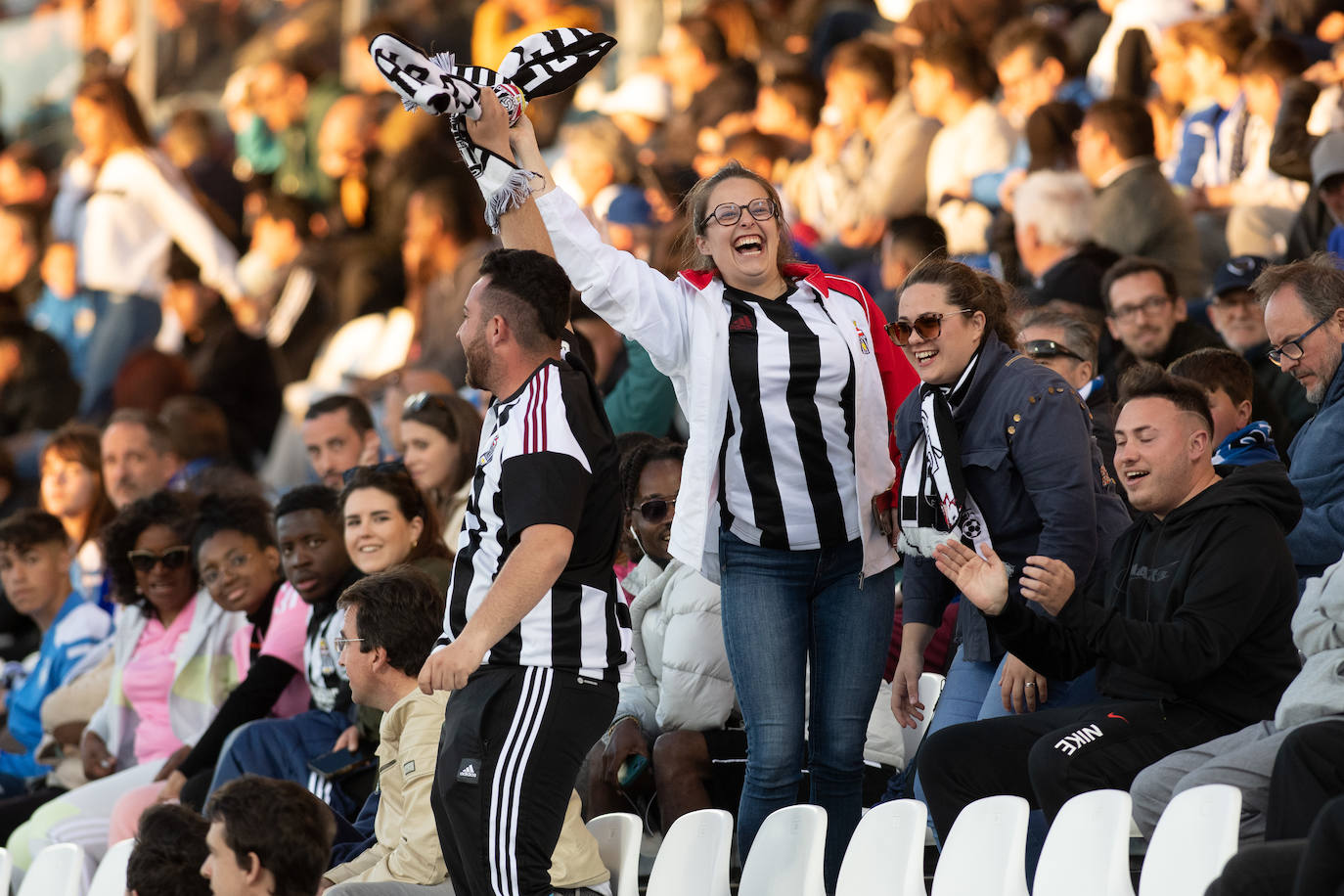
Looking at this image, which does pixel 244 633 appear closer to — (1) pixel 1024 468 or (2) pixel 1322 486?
(1) pixel 1024 468

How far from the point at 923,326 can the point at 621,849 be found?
145 cm

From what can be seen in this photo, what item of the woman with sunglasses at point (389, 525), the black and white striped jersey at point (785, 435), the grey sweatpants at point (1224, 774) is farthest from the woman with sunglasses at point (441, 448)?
the grey sweatpants at point (1224, 774)

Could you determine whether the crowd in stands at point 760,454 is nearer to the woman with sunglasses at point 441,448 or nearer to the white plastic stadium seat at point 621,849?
the woman with sunglasses at point 441,448

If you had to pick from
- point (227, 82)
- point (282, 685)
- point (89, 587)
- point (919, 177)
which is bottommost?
point (282, 685)

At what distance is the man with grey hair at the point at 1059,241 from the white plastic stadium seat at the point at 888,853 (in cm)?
327

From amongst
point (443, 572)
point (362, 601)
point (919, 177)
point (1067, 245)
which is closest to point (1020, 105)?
point (919, 177)

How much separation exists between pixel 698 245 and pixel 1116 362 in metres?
A: 2.25

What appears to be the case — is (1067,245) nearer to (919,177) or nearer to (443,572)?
(919,177)

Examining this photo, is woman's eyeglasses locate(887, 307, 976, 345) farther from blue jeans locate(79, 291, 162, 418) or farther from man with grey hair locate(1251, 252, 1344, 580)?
blue jeans locate(79, 291, 162, 418)

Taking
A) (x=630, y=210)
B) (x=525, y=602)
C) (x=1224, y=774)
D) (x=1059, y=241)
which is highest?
(x=630, y=210)

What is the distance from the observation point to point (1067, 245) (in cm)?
689

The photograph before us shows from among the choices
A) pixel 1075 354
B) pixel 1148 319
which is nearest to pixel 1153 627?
pixel 1075 354

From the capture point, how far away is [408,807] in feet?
14.0

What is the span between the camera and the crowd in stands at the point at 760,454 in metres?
3.94
